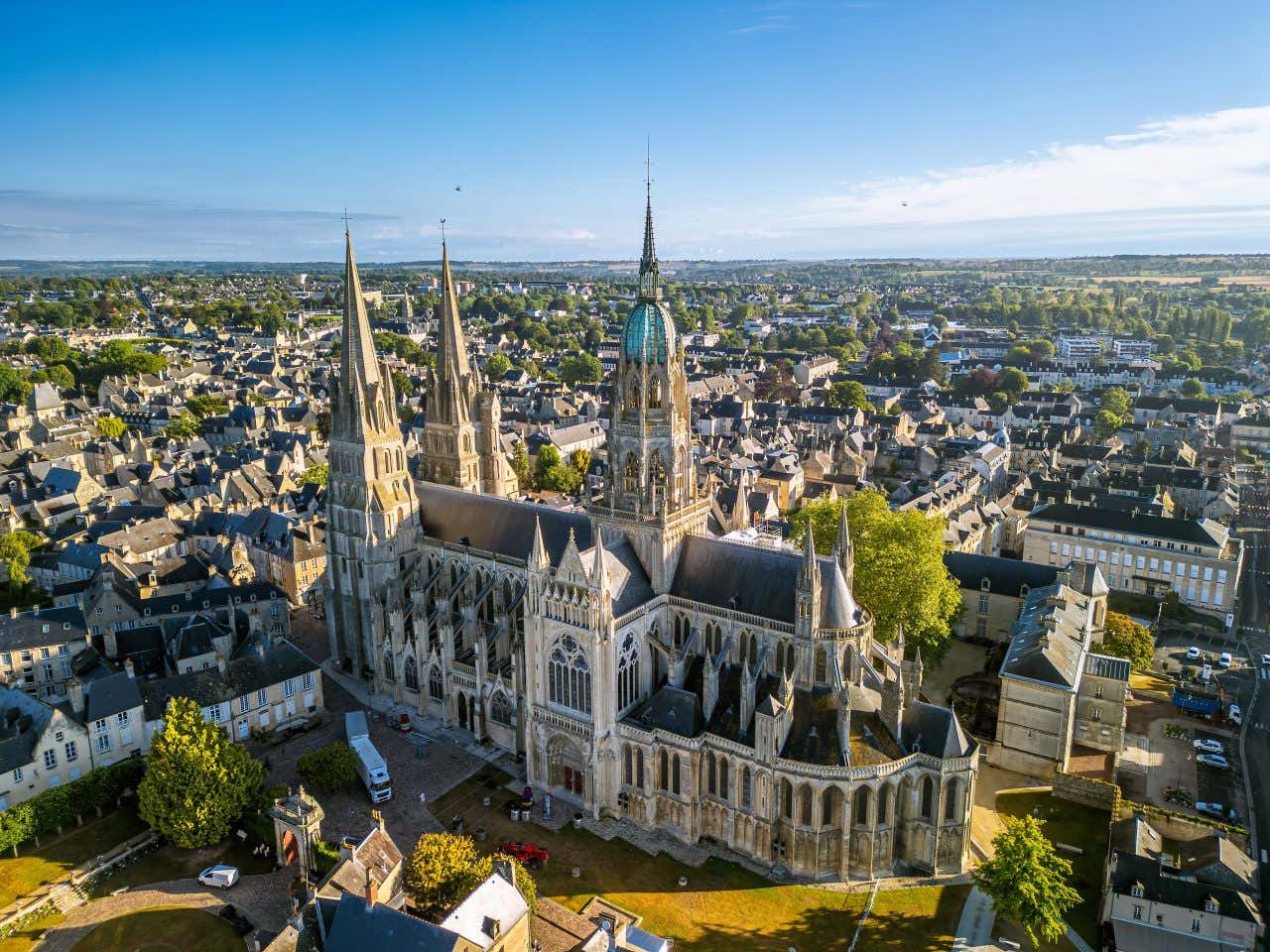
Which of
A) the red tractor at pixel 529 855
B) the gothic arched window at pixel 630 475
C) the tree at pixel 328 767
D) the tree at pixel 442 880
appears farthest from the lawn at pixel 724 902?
the gothic arched window at pixel 630 475

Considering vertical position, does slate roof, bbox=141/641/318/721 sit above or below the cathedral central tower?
below

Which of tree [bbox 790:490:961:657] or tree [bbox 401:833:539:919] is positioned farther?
tree [bbox 790:490:961:657]

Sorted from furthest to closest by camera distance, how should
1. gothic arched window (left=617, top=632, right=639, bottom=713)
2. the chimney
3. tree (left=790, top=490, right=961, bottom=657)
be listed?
1. tree (left=790, top=490, right=961, bottom=657)
2. the chimney
3. gothic arched window (left=617, top=632, right=639, bottom=713)

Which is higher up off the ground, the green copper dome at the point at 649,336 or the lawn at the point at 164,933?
the green copper dome at the point at 649,336

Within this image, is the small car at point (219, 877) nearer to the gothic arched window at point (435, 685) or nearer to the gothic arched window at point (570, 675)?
the gothic arched window at point (435, 685)

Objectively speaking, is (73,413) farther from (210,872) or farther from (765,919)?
(765,919)

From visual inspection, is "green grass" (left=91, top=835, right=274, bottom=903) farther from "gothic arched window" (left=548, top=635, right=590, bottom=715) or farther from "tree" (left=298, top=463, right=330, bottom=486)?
"tree" (left=298, top=463, right=330, bottom=486)

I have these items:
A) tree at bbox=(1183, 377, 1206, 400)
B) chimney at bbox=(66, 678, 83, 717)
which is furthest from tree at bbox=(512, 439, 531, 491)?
tree at bbox=(1183, 377, 1206, 400)
